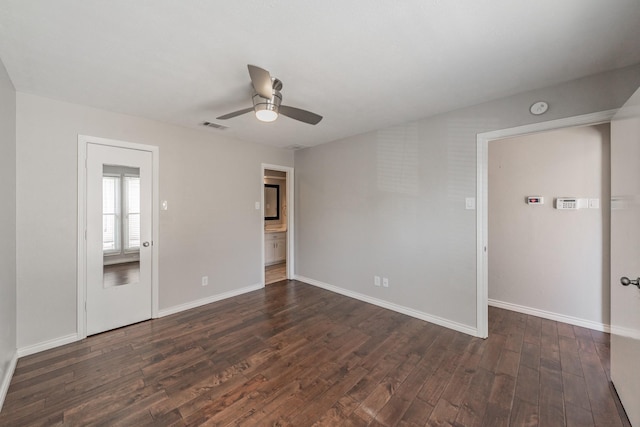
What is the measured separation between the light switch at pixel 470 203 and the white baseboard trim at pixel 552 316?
1706mm

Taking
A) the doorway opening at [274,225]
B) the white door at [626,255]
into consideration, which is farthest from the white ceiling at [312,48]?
the doorway opening at [274,225]

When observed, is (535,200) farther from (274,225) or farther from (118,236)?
(118,236)

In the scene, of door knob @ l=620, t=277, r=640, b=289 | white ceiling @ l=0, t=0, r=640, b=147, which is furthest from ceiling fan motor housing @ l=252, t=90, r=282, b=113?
door knob @ l=620, t=277, r=640, b=289

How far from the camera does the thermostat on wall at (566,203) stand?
9.77ft

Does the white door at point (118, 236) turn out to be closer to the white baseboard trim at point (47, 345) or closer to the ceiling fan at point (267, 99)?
the white baseboard trim at point (47, 345)

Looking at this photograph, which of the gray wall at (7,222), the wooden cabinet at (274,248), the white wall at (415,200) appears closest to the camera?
the gray wall at (7,222)

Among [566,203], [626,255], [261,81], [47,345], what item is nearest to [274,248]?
[47,345]

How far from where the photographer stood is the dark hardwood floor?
5.54ft

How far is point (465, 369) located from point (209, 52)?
3.26 m

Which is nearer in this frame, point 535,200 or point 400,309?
point 535,200

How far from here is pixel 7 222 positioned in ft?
6.82

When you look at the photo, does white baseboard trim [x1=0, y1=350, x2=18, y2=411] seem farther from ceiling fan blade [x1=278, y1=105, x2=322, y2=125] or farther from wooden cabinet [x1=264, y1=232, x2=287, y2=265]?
wooden cabinet [x1=264, y1=232, x2=287, y2=265]

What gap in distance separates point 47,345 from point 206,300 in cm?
157

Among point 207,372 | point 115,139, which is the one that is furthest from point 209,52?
point 207,372
